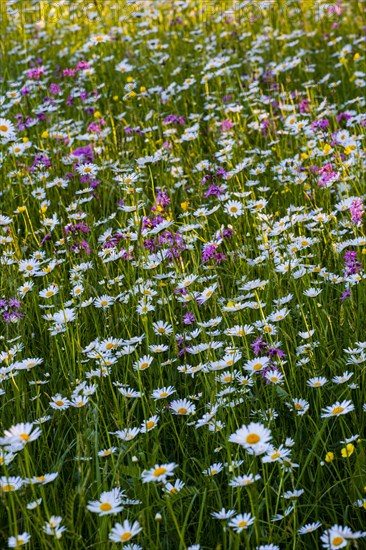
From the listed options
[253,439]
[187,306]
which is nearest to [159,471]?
[253,439]

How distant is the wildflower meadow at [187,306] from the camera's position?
1.74m

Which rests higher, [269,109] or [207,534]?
[269,109]

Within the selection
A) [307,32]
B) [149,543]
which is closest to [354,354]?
[149,543]

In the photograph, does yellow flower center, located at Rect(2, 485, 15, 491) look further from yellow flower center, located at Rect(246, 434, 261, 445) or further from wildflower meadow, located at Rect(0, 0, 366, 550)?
yellow flower center, located at Rect(246, 434, 261, 445)

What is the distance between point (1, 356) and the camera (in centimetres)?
230

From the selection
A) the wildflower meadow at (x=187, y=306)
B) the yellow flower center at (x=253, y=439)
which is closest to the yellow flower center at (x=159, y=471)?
the wildflower meadow at (x=187, y=306)

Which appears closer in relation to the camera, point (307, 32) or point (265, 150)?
point (265, 150)

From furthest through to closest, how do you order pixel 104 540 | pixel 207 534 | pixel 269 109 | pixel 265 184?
pixel 269 109
pixel 265 184
pixel 207 534
pixel 104 540

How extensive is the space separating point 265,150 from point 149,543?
8.40 ft

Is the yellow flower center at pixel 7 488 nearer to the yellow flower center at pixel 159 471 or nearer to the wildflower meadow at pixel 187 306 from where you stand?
the wildflower meadow at pixel 187 306

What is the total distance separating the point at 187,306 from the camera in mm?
2557

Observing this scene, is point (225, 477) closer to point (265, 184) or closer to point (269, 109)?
point (265, 184)

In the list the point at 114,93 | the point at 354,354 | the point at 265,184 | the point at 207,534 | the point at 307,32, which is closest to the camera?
the point at 207,534

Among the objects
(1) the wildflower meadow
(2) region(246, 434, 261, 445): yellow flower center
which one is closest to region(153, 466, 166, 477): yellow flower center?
(1) the wildflower meadow
